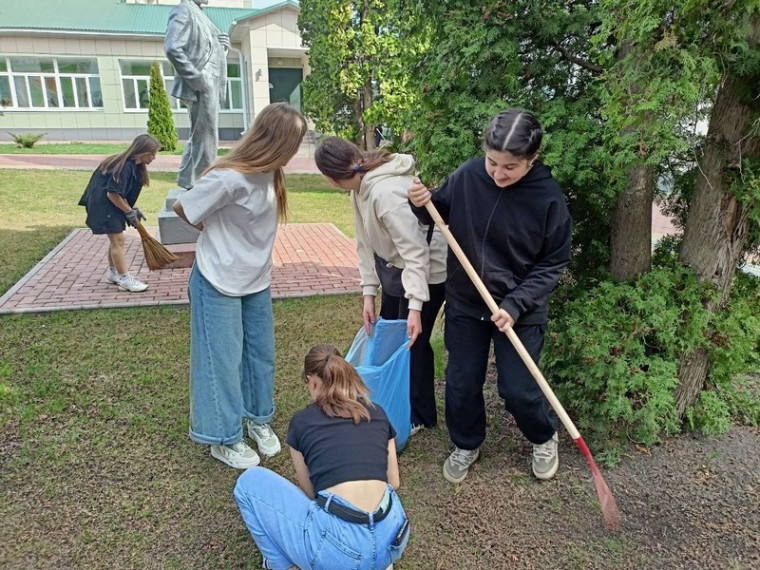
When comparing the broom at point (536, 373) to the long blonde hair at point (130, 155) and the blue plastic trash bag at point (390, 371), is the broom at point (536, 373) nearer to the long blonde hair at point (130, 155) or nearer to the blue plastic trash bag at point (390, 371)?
the blue plastic trash bag at point (390, 371)

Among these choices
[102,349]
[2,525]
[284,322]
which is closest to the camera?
[2,525]

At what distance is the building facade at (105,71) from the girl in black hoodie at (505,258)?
22.3 meters

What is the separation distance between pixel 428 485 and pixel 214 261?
1.55 m

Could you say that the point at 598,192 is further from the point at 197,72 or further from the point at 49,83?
the point at 49,83

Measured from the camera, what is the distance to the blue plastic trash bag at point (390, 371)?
3.00 meters

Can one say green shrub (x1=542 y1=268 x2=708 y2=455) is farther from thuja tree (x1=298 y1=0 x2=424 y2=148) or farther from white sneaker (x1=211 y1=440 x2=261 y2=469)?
thuja tree (x1=298 y1=0 x2=424 y2=148)

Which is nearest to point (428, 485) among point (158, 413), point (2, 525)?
point (158, 413)

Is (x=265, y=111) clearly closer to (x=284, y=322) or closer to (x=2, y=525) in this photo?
(x=2, y=525)

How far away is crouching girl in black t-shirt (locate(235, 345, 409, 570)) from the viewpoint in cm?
210

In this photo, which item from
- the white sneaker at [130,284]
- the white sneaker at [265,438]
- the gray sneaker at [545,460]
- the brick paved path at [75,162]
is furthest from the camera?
the brick paved path at [75,162]

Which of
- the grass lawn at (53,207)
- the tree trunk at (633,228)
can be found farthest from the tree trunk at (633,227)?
the grass lawn at (53,207)

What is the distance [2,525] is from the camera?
2.70m

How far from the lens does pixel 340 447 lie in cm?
220

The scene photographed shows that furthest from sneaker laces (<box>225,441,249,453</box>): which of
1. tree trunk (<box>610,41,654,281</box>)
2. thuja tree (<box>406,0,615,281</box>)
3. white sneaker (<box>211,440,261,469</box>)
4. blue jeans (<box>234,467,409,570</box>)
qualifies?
tree trunk (<box>610,41,654,281</box>)
